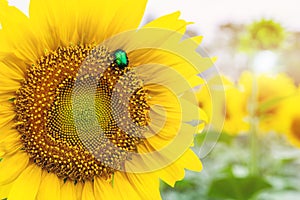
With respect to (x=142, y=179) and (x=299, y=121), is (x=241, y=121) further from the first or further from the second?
(x=142, y=179)

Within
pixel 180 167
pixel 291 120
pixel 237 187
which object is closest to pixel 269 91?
pixel 291 120

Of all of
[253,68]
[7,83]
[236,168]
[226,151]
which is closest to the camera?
[7,83]

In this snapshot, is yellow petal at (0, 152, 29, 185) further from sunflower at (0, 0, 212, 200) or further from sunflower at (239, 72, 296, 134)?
sunflower at (239, 72, 296, 134)

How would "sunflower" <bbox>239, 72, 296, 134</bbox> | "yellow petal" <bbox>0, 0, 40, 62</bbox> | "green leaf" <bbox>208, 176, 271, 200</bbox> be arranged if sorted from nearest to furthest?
"yellow petal" <bbox>0, 0, 40, 62</bbox>
"green leaf" <bbox>208, 176, 271, 200</bbox>
"sunflower" <bbox>239, 72, 296, 134</bbox>

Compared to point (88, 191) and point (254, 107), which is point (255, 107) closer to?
point (254, 107)

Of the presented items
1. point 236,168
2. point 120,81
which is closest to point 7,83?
point 120,81

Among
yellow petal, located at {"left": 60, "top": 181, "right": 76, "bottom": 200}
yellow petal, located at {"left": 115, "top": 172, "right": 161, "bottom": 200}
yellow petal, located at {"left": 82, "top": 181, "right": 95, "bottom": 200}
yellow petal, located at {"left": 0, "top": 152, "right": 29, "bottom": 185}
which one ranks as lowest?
yellow petal, located at {"left": 0, "top": 152, "right": 29, "bottom": 185}

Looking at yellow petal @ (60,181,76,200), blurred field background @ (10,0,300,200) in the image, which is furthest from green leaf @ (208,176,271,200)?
yellow petal @ (60,181,76,200)
